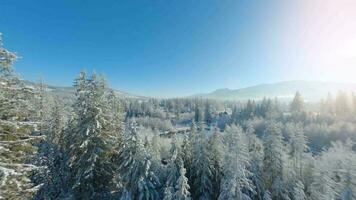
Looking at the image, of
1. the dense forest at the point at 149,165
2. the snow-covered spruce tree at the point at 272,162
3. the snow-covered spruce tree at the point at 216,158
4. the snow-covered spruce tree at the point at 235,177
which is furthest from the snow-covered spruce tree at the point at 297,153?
the snow-covered spruce tree at the point at 235,177

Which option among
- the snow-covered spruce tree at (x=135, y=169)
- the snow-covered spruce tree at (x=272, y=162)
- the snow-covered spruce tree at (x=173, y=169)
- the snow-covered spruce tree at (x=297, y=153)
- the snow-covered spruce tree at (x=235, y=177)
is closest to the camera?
the snow-covered spruce tree at (x=235, y=177)

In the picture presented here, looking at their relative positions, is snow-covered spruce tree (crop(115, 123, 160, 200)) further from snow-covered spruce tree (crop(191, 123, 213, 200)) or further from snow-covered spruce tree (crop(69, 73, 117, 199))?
snow-covered spruce tree (crop(191, 123, 213, 200))

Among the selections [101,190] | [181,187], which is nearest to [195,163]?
Result: [181,187]

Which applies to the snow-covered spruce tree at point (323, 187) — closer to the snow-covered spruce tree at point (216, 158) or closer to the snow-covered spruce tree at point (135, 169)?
the snow-covered spruce tree at point (216, 158)

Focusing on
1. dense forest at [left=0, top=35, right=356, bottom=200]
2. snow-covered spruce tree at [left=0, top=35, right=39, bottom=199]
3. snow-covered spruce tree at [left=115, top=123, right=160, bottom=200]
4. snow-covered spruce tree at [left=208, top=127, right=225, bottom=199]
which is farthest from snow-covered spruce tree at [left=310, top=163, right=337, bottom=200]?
snow-covered spruce tree at [left=0, top=35, right=39, bottom=199]

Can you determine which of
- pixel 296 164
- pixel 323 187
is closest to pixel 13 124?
pixel 323 187

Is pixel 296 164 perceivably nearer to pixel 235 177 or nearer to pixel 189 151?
pixel 235 177
